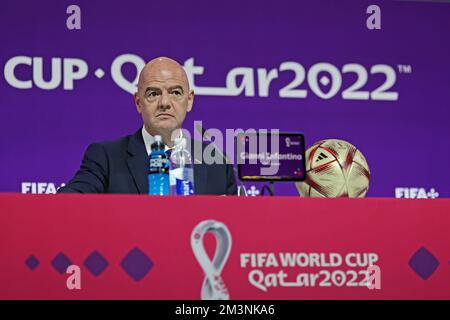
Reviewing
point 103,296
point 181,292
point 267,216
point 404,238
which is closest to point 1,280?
point 103,296

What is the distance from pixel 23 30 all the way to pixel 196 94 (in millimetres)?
903

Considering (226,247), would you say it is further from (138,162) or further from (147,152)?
(147,152)

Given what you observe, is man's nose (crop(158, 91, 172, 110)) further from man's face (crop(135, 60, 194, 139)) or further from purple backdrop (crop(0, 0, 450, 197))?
purple backdrop (crop(0, 0, 450, 197))

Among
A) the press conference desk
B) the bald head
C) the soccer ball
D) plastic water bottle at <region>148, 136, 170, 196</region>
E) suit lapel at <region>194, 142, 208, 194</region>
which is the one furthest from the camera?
the soccer ball

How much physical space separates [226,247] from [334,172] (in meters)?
1.66

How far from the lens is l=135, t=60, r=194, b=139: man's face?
11.5ft

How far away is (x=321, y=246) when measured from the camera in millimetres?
2068

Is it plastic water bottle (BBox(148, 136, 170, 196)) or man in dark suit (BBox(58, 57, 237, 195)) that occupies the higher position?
man in dark suit (BBox(58, 57, 237, 195))

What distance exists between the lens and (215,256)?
6.66ft

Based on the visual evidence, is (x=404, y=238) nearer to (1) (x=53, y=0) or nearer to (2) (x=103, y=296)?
(2) (x=103, y=296)

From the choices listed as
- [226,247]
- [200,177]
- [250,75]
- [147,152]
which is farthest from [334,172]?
[226,247]

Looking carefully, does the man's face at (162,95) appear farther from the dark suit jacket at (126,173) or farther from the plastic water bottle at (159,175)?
the plastic water bottle at (159,175)

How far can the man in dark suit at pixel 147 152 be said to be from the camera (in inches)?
127

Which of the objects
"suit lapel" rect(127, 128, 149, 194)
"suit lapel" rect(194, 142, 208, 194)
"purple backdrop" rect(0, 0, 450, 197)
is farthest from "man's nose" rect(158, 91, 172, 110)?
"purple backdrop" rect(0, 0, 450, 197)
